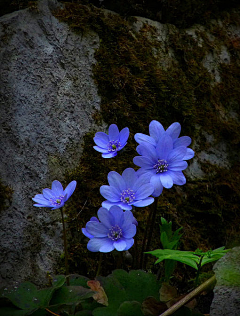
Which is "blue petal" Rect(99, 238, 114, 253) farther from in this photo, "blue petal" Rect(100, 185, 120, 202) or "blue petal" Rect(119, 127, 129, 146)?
"blue petal" Rect(119, 127, 129, 146)

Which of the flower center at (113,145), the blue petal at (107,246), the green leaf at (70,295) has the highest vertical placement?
the flower center at (113,145)

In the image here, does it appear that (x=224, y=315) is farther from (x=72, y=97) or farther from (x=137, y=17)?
(x=137, y=17)

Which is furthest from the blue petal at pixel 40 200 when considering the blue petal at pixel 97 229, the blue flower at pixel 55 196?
the blue petal at pixel 97 229

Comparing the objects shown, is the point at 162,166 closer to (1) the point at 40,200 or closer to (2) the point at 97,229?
(2) the point at 97,229

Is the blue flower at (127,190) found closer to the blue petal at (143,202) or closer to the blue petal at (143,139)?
the blue petal at (143,202)

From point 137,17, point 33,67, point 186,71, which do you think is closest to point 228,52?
point 186,71

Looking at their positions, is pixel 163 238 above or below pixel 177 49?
below

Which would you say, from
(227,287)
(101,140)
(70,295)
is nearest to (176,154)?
(101,140)
